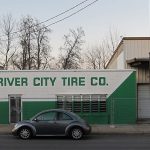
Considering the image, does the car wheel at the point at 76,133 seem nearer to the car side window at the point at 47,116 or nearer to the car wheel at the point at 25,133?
the car side window at the point at 47,116

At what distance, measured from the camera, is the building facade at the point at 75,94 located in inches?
1177

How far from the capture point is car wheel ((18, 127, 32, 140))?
69.9 feet

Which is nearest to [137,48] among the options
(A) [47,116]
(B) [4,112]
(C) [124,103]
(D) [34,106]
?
(C) [124,103]

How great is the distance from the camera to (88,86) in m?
30.1

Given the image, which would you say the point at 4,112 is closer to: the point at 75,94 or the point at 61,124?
the point at 75,94

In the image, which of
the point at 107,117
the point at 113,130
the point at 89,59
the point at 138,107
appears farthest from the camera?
the point at 89,59

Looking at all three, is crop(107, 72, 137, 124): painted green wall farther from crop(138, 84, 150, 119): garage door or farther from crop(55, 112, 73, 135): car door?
crop(55, 112, 73, 135): car door

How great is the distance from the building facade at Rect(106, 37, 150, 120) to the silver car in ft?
36.7

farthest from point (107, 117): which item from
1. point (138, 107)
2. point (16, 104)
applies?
point (16, 104)

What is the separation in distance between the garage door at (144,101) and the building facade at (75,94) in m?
3.14

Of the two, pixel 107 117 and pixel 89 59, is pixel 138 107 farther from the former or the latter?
pixel 89 59

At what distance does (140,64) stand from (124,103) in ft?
13.1

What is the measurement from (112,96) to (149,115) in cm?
432

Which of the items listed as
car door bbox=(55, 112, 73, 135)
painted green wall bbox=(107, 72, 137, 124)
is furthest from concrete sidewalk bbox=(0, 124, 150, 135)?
car door bbox=(55, 112, 73, 135)
